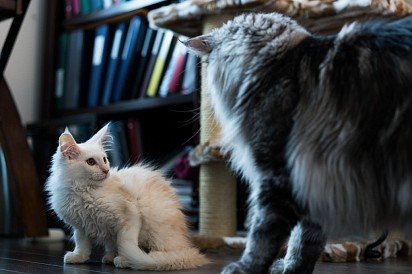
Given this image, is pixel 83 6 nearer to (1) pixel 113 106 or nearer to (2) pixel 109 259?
(1) pixel 113 106

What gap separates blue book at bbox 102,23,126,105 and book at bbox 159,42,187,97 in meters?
0.33

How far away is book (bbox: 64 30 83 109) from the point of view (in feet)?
10.4

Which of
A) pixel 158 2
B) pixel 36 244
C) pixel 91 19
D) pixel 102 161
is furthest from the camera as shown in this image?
pixel 91 19

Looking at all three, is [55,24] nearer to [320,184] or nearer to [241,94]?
[241,94]

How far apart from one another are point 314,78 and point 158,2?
73.4 inches

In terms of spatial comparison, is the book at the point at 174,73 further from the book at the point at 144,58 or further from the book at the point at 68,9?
the book at the point at 68,9

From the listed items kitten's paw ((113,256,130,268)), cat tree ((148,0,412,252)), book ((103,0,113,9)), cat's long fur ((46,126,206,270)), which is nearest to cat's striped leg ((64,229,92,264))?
cat's long fur ((46,126,206,270))

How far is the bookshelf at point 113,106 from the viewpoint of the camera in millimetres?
2781

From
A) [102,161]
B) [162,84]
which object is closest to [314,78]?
[102,161]

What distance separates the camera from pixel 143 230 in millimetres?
1550

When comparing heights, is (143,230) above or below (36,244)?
above

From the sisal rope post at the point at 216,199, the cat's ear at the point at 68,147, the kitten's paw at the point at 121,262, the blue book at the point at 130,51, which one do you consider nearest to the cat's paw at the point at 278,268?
the kitten's paw at the point at 121,262

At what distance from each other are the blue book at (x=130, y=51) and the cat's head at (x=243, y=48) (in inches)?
65.5

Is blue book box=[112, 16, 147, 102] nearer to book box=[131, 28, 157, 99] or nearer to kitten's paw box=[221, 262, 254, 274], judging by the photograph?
book box=[131, 28, 157, 99]
